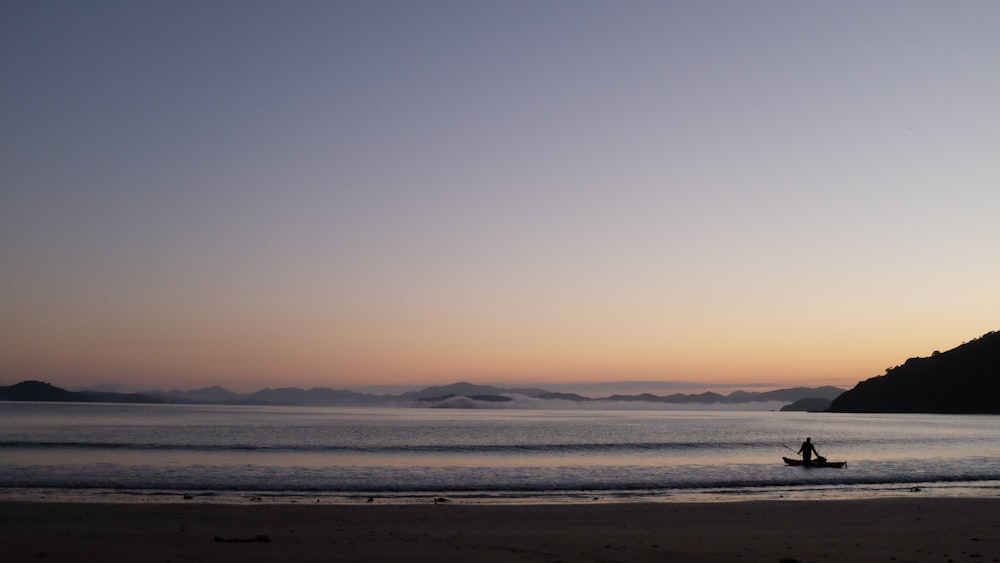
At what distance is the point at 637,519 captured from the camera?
715 inches

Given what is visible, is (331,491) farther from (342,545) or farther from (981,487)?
(981,487)

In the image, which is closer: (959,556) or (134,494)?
(959,556)

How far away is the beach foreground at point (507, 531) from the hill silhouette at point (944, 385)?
499 feet

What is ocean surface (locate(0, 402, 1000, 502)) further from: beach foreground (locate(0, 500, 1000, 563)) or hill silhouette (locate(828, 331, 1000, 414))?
hill silhouette (locate(828, 331, 1000, 414))

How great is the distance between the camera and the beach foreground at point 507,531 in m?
12.9

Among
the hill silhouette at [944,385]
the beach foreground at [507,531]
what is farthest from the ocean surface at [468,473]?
the hill silhouette at [944,385]

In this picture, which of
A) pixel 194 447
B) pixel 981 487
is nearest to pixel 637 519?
pixel 981 487

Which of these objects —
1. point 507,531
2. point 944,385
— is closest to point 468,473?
point 507,531

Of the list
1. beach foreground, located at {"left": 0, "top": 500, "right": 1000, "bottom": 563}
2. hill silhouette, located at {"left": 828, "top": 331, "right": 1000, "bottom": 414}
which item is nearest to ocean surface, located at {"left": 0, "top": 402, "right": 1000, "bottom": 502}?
beach foreground, located at {"left": 0, "top": 500, "right": 1000, "bottom": 563}

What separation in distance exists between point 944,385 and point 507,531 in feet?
573

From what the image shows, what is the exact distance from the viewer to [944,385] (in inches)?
6245

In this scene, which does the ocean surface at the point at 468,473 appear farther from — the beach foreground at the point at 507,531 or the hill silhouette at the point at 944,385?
the hill silhouette at the point at 944,385

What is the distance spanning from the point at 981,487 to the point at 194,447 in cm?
4402

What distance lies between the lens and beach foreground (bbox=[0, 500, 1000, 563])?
1289 centimetres
